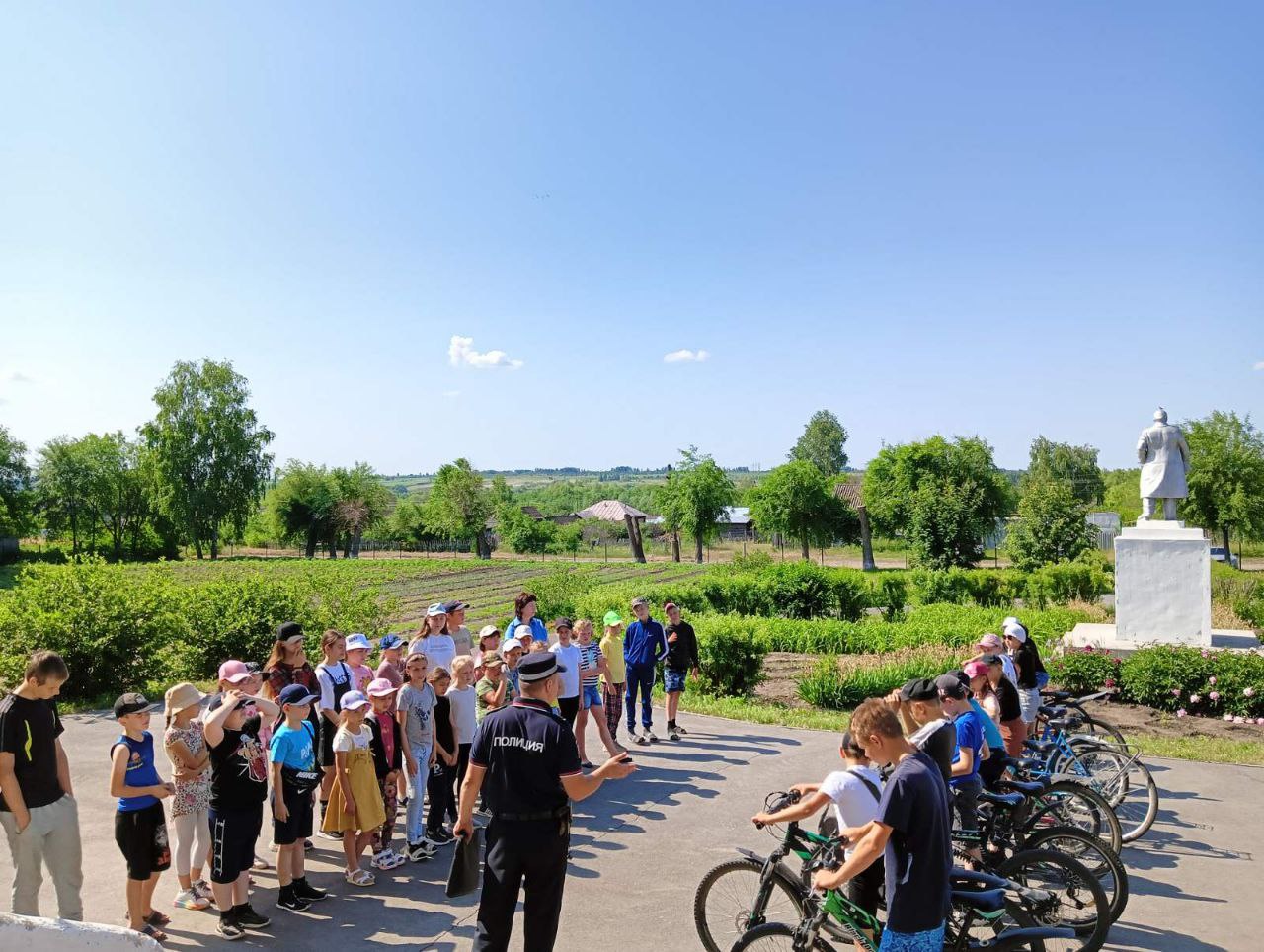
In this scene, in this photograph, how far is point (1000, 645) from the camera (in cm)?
682

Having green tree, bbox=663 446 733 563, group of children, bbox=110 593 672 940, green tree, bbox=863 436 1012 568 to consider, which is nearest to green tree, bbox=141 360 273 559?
green tree, bbox=663 446 733 563

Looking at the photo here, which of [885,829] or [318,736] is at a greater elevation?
[885,829]

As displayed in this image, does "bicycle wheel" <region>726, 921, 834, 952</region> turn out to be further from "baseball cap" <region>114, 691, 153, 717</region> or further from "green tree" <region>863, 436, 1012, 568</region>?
"green tree" <region>863, 436, 1012, 568</region>

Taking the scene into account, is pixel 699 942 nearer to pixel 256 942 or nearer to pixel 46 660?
pixel 256 942

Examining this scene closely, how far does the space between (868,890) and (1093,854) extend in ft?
6.04

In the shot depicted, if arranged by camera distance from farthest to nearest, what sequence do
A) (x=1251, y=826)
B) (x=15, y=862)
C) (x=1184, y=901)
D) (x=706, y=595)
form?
(x=706, y=595) < (x=1251, y=826) < (x=1184, y=901) < (x=15, y=862)

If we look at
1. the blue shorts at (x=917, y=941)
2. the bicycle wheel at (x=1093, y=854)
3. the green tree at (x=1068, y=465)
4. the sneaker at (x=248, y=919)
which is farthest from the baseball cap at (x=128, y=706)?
the green tree at (x=1068, y=465)

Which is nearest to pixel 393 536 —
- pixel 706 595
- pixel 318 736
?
pixel 706 595

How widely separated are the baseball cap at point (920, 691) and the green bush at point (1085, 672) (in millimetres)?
8322

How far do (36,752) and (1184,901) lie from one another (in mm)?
7644

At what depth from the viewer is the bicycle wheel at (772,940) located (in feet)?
13.6

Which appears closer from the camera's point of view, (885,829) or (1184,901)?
(885,829)

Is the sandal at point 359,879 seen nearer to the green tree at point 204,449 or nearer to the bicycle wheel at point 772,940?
the bicycle wheel at point 772,940

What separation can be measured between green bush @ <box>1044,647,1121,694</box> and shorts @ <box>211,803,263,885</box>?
398 inches
